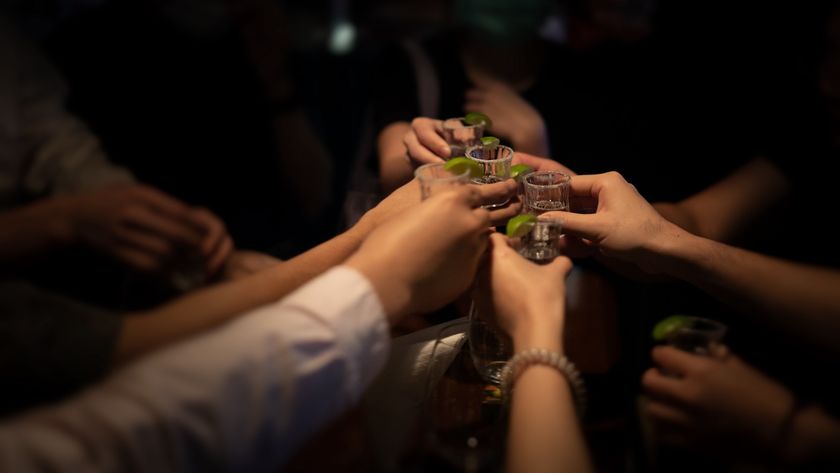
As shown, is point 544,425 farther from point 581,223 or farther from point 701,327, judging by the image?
point 581,223

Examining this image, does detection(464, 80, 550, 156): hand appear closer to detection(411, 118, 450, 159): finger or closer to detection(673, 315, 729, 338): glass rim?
detection(411, 118, 450, 159): finger

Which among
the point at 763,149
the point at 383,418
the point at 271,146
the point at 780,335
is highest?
the point at 763,149

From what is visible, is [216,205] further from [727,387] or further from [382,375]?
[727,387]

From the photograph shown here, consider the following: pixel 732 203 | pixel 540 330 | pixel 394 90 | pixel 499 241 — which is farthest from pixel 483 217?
pixel 394 90

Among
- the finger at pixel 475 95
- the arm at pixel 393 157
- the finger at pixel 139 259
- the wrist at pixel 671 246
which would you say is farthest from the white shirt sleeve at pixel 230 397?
the finger at pixel 475 95

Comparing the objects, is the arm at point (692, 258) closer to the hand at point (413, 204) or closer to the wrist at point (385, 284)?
the hand at point (413, 204)

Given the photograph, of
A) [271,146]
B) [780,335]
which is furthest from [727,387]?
[271,146]

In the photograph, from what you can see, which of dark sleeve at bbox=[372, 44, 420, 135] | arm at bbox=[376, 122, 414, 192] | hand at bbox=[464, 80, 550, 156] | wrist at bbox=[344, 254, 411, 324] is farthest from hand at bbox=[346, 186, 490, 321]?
dark sleeve at bbox=[372, 44, 420, 135]
